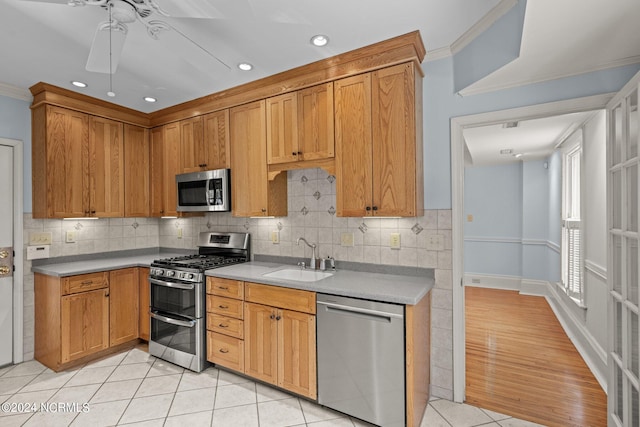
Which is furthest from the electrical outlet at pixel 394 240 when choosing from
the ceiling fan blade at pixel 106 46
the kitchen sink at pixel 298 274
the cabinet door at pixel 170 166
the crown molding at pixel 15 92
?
the crown molding at pixel 15 92

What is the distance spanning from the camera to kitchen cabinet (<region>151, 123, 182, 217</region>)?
356cm

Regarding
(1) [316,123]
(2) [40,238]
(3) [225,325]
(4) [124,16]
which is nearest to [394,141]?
(1) [316,123]

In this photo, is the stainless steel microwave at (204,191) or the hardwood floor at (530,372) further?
the stainless steel microwave at (204,191)

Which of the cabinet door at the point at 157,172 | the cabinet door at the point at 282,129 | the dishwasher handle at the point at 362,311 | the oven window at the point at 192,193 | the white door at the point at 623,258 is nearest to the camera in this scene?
the white door at the point at 623,258

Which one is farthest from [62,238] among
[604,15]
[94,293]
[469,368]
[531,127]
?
[531,127]

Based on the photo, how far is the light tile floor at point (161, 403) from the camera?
2150 mm

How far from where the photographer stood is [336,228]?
2850mm

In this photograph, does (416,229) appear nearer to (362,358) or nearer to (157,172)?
(362,358)

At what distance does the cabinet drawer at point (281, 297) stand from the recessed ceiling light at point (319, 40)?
178cm

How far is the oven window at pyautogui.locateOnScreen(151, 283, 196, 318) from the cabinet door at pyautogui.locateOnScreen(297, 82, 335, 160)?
1590 mm

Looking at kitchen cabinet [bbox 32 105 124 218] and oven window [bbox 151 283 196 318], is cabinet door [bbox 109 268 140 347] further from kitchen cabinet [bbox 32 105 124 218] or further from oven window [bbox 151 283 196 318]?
kitchen cabinet [bbox 32 105 124 218]

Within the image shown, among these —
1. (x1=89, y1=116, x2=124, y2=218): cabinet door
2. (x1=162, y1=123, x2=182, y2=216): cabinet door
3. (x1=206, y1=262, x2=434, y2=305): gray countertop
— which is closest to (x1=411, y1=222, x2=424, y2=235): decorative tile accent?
(x1=206, y1=262, x2=434, y2=305): gray countertop

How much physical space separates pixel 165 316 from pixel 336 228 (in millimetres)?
1826

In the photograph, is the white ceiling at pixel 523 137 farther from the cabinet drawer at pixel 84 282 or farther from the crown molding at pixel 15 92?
the crown molding at pixel 15 92
